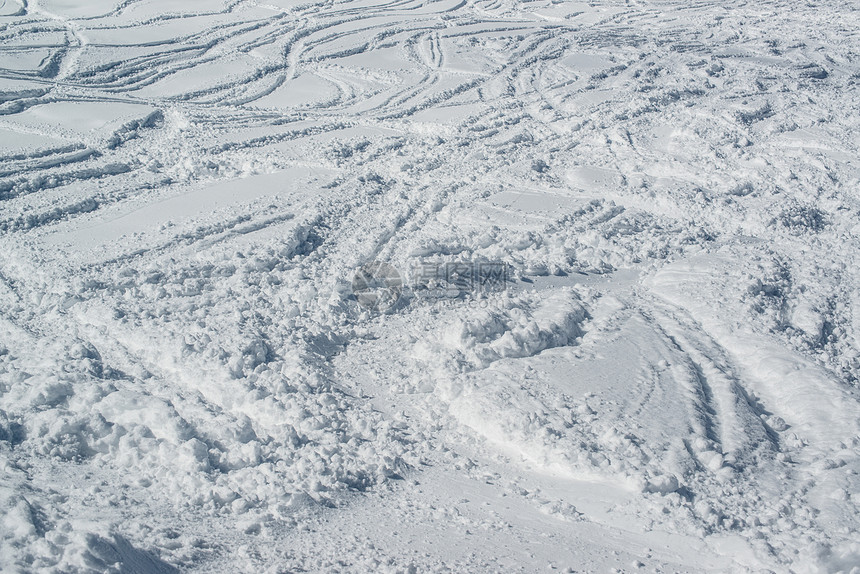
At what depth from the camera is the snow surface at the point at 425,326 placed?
11.2 ft

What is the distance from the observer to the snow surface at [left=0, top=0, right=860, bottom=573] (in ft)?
11.2

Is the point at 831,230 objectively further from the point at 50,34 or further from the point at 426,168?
the point at 50,34

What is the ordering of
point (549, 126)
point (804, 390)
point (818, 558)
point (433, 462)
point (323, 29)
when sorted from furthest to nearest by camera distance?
1. point (323, 29)
2. point (549, 126)
3. point (804, 390)
4. point (433, 462)
5. point (818, 558)

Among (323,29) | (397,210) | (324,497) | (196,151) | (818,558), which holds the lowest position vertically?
(818,558)

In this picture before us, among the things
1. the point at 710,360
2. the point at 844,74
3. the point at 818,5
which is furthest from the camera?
the point at 818,5

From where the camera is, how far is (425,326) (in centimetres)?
514

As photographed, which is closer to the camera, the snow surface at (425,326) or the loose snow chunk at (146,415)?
the snow surface at (425,326)

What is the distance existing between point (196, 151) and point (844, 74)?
11.2m

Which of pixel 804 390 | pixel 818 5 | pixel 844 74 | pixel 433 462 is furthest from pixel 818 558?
pixel 818 5

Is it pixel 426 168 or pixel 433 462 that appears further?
pixel 426 168

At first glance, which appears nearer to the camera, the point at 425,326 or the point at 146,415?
the point at 146,415

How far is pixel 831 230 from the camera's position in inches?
265

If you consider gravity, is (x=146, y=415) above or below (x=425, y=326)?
above

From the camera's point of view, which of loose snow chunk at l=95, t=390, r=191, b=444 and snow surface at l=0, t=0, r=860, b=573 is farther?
loose snow chunk at l=95, t=390, r=191, b=444
